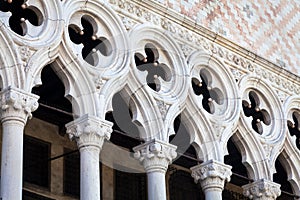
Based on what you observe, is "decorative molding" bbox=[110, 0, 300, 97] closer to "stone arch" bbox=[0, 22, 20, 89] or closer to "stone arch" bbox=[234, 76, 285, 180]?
"stone arch" bbox=[234, 76, 285, 180]

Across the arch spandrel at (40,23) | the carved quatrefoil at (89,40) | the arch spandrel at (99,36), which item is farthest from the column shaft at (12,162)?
the carved quatrefoil at (89,40)

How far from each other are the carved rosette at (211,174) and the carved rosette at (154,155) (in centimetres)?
83

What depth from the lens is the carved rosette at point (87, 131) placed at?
10781mm

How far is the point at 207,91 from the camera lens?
13094 mm

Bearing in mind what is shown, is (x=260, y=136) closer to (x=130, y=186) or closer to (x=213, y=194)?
(x=213, y=194)

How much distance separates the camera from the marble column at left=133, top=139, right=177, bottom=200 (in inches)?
448

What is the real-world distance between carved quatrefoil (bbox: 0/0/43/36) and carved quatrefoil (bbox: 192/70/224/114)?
258 cm

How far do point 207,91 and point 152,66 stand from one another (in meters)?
1.19

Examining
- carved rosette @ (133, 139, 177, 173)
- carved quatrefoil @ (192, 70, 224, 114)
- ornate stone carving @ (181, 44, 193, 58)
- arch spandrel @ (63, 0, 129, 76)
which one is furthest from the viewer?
carved quatrefoil @ (192, 70, 224, 114)

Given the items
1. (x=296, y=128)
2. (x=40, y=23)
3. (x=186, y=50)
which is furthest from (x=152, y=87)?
(x=296, y=128)

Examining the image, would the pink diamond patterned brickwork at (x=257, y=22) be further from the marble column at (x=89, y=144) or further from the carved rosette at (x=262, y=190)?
the marble column at (x=89, y=144)

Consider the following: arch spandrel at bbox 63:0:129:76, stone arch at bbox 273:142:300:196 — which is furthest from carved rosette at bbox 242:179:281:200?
arch spandrel at bbox 63:0:129:76

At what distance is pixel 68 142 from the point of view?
46.3 feet

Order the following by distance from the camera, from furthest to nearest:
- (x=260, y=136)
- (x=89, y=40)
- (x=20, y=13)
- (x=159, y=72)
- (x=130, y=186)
Answer: 1. (x=130, y=186)
2. (x=260, y=136)
3. (x=159, y=72)
4. (x=89, y=40)
5. (x=20, y=13)
